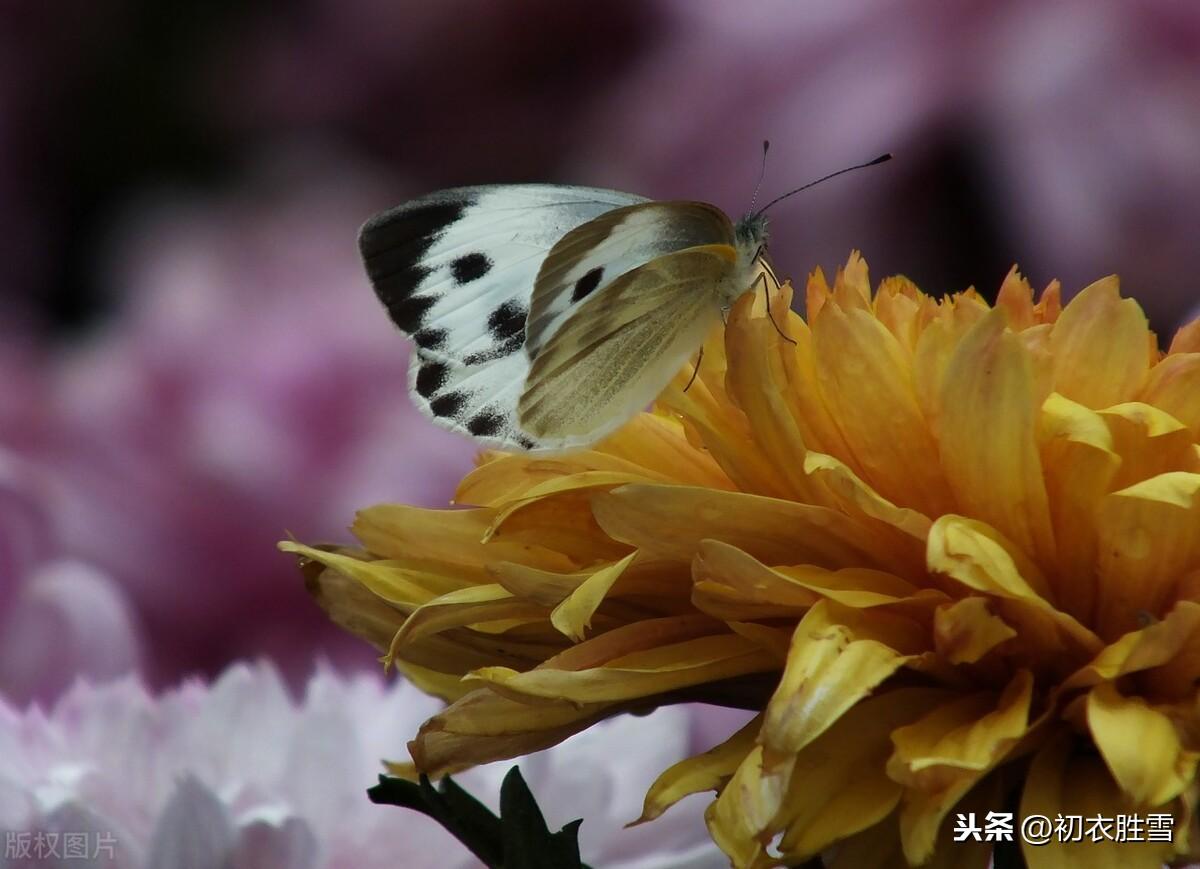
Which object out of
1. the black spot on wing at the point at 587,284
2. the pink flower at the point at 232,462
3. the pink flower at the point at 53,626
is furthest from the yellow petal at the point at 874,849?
the pink flower at the point at 232,462

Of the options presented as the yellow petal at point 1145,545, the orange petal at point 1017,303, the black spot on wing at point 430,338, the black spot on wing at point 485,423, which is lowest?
the yellow petal at point 1145,545

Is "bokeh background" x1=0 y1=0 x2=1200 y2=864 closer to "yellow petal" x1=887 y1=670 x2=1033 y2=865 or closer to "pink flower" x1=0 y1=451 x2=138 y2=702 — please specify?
"pink flower" x1=0 y1=451 x2=138 y2=702

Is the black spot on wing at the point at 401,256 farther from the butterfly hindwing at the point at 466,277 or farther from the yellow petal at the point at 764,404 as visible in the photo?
the yellow petal at the point at 764,404

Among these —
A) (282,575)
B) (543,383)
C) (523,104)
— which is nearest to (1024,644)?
(543,383)

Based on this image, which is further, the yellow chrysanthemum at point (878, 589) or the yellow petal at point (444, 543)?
the yellow petal at point (444, 543)

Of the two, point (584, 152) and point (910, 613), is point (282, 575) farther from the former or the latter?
point (910, 613)
